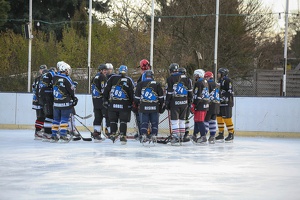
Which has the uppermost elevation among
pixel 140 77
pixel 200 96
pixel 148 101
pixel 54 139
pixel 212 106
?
pixel 140 77

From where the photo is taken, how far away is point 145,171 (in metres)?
10.3

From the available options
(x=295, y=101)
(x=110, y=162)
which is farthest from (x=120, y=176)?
(x=295, y=101)

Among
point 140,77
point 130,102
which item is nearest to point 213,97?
point 140,77

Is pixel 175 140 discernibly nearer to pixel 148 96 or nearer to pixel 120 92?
pixel 148 96

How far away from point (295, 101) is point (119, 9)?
16.5 metres

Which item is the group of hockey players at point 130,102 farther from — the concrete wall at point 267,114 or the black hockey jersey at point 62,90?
the concrete wall at point 267,114

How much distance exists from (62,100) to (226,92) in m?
3.83

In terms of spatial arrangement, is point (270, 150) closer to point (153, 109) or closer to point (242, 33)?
point (153, 109)

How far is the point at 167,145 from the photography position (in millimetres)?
15516

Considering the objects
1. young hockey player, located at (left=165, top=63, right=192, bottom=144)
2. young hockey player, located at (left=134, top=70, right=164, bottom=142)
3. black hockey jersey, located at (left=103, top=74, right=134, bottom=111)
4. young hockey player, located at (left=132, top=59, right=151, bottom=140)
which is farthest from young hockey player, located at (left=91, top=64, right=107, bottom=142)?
young hockey player, located at (left=165, top=63, right=192, bottom=144)

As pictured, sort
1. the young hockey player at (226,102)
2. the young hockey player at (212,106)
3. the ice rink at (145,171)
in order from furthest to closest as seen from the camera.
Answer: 1. the young hockey player at (226,102)
2. the young hockey player at (212,106)
3. the ice rink at (145,171)

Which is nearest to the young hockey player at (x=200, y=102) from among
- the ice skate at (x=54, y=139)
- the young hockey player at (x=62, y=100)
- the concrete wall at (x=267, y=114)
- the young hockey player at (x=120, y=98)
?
the young hockey player at (x=120, y=98)

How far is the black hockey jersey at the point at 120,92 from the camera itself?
1509cm

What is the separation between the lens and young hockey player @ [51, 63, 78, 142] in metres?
15.3
